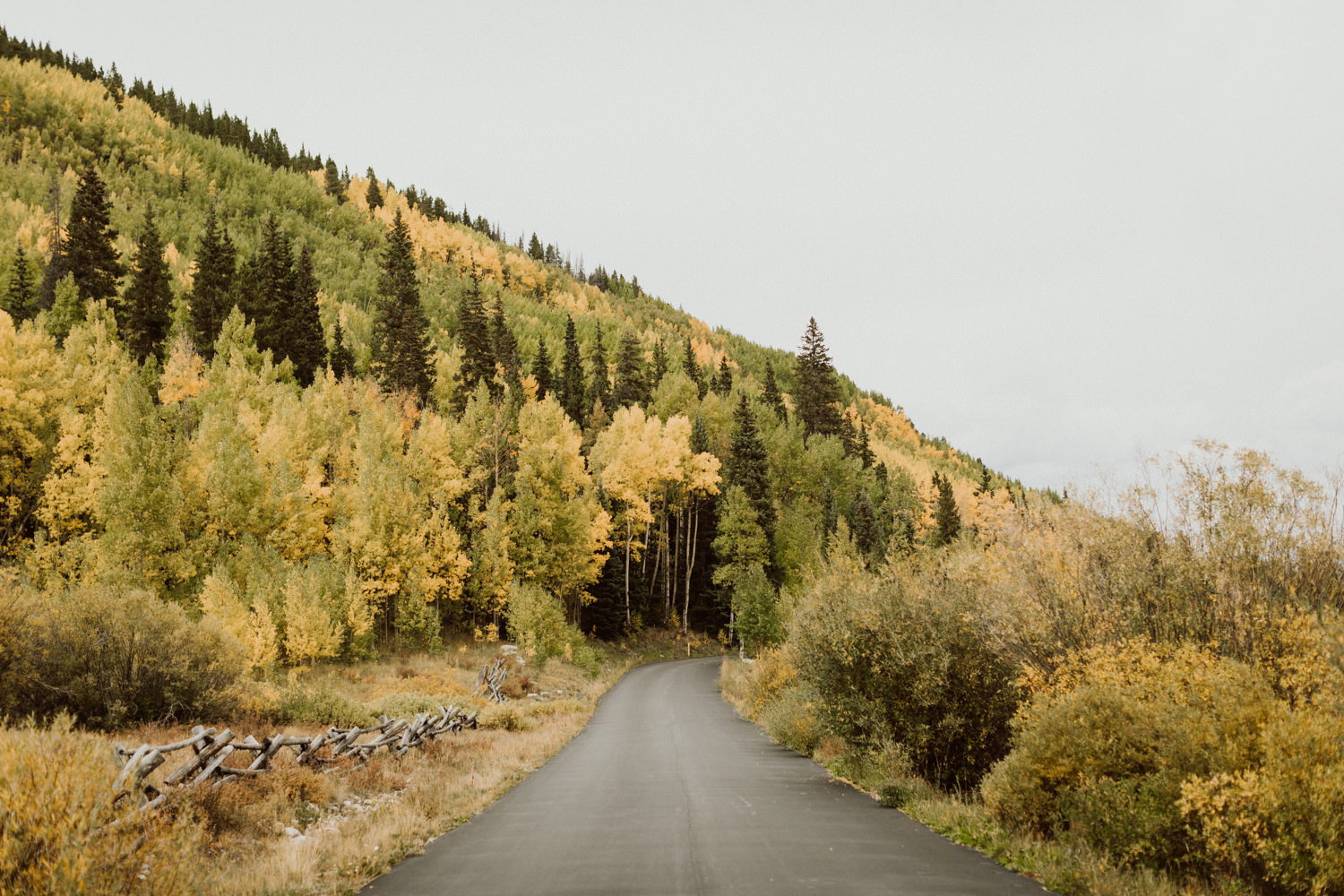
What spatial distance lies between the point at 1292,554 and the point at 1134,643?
10.3ft

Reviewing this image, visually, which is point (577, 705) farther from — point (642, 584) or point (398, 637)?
point (642, 584)

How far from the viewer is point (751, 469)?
61781 millimetres

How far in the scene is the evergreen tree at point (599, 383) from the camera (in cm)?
8100

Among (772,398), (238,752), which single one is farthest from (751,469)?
(238,752)

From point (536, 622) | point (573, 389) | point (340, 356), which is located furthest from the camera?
point (573, 389)

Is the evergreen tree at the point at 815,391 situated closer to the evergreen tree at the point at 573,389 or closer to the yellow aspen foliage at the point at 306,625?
the evergreen tree at the point at 573,389

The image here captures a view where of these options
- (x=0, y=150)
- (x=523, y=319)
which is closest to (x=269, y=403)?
(x=523, y=319)

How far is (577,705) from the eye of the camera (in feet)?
96.1

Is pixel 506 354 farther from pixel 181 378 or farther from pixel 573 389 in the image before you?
pixel 181 378

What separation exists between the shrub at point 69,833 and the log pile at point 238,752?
21.4 inches

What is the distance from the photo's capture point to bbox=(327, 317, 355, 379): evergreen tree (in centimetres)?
6278

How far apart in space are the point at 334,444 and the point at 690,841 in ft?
137

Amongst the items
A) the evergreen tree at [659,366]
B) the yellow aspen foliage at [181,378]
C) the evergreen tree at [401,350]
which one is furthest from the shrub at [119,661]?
the evergreen tree at [659,366]

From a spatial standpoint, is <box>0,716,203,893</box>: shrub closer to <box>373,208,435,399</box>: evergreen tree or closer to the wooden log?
the wooden log
